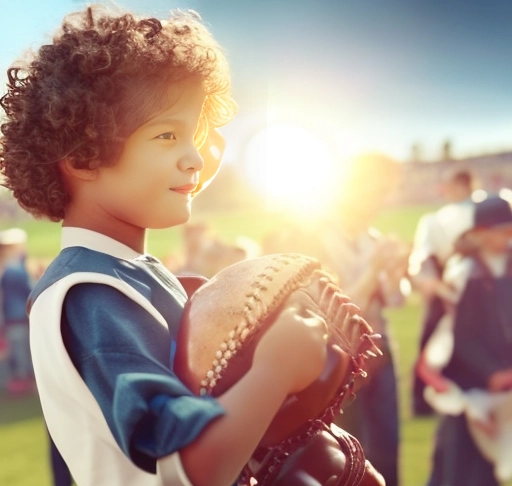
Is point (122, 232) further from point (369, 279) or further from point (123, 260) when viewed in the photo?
point (369, 279)

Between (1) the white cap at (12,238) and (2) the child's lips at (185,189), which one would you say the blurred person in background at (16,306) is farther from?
(2) the child's lips at (185,189)

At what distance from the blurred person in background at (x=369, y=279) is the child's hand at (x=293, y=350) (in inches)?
113

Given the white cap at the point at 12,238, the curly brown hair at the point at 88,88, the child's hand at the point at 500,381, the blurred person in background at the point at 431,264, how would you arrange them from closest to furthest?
the curly brown hair at the point at 88,88
the child's hand at the point at 500,381
the blurred person in background at the point at 431,264
the white cap at the point at 12,238

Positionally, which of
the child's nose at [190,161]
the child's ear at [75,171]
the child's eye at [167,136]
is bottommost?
the child's ear at [75,171]

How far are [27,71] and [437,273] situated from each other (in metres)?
5.90

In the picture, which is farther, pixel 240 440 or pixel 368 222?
pixel 368 222

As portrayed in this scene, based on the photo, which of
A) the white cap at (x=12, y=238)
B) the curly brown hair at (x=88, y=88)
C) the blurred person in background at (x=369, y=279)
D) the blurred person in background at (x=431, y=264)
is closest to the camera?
the curly brown hair at (x=88, y=88)

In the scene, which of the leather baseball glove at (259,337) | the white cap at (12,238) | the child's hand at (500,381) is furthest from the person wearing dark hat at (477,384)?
the white cap at (12,238)

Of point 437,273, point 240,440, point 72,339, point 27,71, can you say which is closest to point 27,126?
point 27,71

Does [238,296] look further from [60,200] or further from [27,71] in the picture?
[27,71]

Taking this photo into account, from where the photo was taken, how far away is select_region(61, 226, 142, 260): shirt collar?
5.62 ft

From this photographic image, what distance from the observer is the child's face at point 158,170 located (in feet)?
5.52

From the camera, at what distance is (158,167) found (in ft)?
5.51

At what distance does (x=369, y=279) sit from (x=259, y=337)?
2.96 metres
